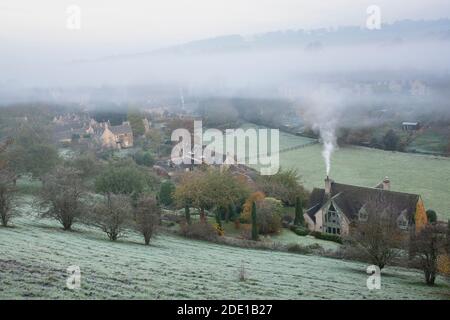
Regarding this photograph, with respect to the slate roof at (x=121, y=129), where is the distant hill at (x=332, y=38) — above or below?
above

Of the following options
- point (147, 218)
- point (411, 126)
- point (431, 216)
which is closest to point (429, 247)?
point (147, 218)

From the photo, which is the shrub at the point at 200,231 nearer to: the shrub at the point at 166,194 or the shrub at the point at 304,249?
the shrub at the point at 304,249

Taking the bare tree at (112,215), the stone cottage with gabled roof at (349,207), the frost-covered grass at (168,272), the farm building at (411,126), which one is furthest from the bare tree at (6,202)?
the farm building at (411,126)

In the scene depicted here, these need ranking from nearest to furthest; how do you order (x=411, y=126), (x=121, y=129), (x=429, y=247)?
(x=429, y=247), (x=411, y=126), (x=121, y=129)

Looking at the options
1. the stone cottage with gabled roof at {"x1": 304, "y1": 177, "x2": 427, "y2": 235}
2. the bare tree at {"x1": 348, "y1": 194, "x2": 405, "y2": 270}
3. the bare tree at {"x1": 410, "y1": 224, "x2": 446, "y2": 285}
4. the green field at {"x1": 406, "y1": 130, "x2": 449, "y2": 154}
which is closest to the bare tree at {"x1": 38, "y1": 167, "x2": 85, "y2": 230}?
the bare tree at {"x1": 348, "y1": 194, "x2": 405, "y2": 270}

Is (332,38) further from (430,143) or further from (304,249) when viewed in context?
(304,249)

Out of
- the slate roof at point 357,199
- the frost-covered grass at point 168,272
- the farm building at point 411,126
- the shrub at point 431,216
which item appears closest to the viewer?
the frost-covered grass at point 168,272

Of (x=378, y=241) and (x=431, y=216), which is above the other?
(x=378, y=241)
